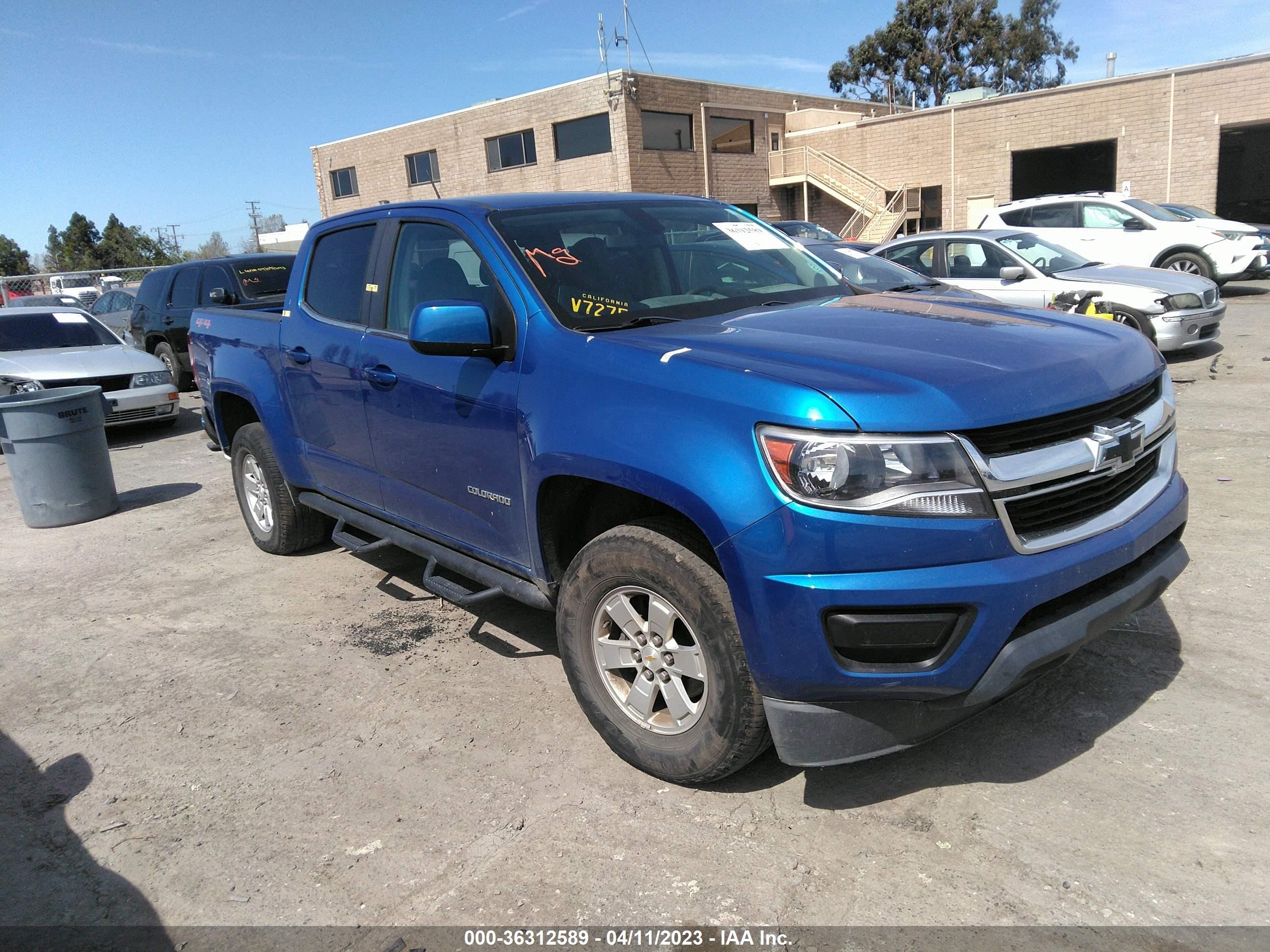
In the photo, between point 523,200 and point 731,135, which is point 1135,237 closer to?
point 523,200

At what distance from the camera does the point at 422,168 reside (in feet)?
122

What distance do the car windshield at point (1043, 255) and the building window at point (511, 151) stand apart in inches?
977

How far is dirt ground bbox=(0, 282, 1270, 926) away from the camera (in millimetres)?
2537

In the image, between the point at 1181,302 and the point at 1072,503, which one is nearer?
the point at 1072,503

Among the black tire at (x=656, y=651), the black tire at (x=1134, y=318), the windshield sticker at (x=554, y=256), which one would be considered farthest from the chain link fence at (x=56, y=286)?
the black tire at (x=656, y=651)

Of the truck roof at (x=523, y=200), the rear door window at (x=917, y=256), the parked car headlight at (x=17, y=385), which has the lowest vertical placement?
the parked car headlight at (x=17, y=385)

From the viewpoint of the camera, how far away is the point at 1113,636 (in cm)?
383

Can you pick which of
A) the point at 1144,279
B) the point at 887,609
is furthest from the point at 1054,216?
the point at 887,609

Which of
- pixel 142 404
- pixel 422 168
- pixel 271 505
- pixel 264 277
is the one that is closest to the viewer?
pixel 271 505

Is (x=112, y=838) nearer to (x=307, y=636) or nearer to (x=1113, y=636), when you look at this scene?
(x=307, y=636)

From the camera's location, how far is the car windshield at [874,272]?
880 cm

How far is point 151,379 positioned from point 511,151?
25492mm

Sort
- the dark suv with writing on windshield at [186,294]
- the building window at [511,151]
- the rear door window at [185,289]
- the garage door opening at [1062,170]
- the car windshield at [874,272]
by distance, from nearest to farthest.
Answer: the car windshield at [874,272] < the dark suv with writing on windshield at [186,294] < the rear door window at [185,289] < the garage door opening at [1062,170] < the building window at [511,151]

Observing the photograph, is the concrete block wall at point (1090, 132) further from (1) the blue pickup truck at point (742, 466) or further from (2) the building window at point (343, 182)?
(1) the blue pickup truck at point (742, 466)
